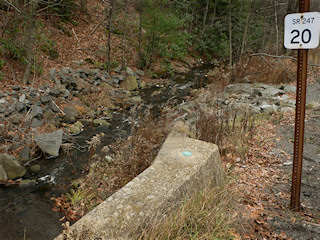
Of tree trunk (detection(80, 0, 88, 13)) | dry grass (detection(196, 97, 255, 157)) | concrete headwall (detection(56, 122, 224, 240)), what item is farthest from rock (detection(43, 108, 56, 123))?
tree trunk (detection(80, 0, 88, 13))

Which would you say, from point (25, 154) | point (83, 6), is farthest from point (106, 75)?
point (25, 154)

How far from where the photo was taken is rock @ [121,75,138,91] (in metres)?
12.4

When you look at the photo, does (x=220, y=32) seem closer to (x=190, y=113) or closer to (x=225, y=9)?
(x=225, y=9)

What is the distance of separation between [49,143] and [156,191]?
4.58 metres

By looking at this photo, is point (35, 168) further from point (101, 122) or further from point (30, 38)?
point (30, 38)

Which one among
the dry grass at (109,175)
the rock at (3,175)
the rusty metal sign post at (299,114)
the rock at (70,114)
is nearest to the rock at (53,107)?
the rock at (70,114)

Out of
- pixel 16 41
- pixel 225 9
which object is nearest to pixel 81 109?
pixel 16 41

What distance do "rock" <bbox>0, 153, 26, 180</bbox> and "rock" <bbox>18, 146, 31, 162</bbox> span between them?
478 mm

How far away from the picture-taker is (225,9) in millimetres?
20969

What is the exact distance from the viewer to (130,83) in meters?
12.5

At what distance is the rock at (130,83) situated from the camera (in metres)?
12.4

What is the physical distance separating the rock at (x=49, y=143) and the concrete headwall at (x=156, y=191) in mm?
3587

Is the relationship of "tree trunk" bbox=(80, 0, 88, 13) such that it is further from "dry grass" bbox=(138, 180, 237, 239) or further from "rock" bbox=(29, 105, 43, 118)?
"dry grass" bbox=(138, 180, 237, 239)

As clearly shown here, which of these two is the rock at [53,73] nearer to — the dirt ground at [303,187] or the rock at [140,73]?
the rock at [140,73]
